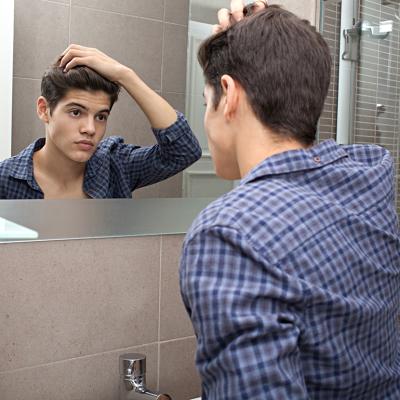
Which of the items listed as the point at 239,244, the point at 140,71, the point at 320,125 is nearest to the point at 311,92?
the point at 239,244

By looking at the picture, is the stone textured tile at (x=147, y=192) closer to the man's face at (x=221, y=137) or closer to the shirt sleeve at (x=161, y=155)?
the shirt sleeve at (x=161, y=155)

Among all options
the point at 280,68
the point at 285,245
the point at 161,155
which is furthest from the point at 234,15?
the point at 161,155

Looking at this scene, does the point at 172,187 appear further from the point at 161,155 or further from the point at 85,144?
the point at 85,144

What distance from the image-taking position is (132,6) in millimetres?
1356

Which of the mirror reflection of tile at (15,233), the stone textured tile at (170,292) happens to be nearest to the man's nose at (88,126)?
the stone textured tile at (170,292)

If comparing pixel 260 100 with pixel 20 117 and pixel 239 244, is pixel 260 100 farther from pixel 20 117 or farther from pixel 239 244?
pixel 20 117

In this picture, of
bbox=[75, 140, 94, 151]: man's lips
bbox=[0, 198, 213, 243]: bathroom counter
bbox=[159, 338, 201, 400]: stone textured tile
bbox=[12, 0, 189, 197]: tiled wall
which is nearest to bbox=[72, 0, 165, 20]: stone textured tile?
bbox=[12, 0, 189, 197]: tiled wall

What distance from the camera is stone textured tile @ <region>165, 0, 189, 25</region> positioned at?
141cm

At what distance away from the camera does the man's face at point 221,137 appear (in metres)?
0.89

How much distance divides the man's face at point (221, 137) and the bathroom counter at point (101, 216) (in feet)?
1.49

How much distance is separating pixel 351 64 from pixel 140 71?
633 mm

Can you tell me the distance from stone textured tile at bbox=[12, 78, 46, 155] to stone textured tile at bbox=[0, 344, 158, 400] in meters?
0.42

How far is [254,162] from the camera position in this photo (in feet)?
2.85

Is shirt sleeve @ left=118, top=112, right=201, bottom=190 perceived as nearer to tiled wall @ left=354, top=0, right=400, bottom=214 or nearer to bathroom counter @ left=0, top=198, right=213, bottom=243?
bathroom counter @ left=0, top=198, right=213, bottom=243
